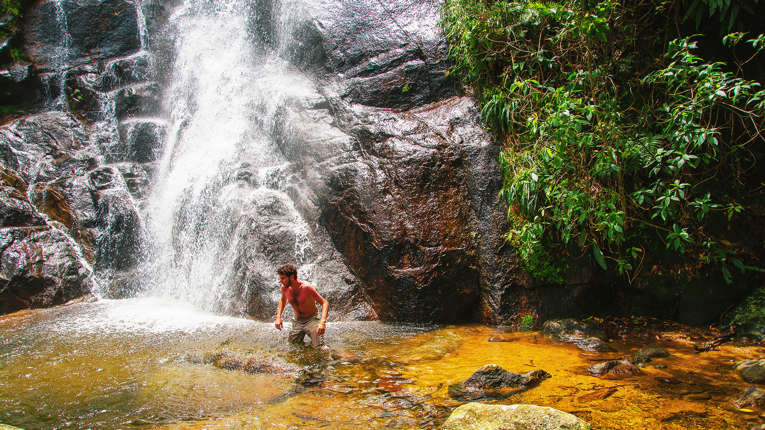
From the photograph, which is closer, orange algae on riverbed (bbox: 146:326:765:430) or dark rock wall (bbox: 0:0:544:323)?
orange algae on riverbed (bbox: 146:326:765:430)

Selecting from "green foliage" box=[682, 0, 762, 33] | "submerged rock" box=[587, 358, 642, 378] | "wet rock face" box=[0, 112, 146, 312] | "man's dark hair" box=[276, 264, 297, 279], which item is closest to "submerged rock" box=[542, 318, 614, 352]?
"submerged rock" box=[587, 358, 642, 378]

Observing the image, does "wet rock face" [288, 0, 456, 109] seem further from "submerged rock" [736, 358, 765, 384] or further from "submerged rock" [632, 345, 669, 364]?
"submerged rock" [736, 358, 765, 384]

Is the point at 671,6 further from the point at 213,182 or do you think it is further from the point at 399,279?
the point at 213,182

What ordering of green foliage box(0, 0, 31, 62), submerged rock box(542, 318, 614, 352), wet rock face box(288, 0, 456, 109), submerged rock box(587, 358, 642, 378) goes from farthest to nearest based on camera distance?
green foliage box(0, 0, 31, 62), wet rock face box(288, 0, 456, 109), submerged rock box(542, 318, 614, 352), submerged rock box(587, 358, 642, 378)

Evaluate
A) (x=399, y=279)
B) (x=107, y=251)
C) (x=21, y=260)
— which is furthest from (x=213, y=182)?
(x=399, y=279)

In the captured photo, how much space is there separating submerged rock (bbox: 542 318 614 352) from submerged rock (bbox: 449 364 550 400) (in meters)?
1.53

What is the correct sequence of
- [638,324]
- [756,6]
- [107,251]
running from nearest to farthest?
[756,6] → [638,324] → [107,251]

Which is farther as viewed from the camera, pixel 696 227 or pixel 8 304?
pixel 8 304

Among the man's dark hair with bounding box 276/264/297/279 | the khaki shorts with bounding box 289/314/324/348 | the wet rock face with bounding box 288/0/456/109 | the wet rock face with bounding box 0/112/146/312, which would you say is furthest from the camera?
the wet rock face with bounding box 288/0/456/109

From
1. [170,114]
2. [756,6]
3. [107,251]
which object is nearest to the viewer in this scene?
[756,6]

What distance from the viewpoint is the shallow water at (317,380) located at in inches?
135

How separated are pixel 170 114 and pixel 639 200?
12.4 meters

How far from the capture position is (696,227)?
580cm

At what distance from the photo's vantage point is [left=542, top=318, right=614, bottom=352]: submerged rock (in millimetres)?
5238
